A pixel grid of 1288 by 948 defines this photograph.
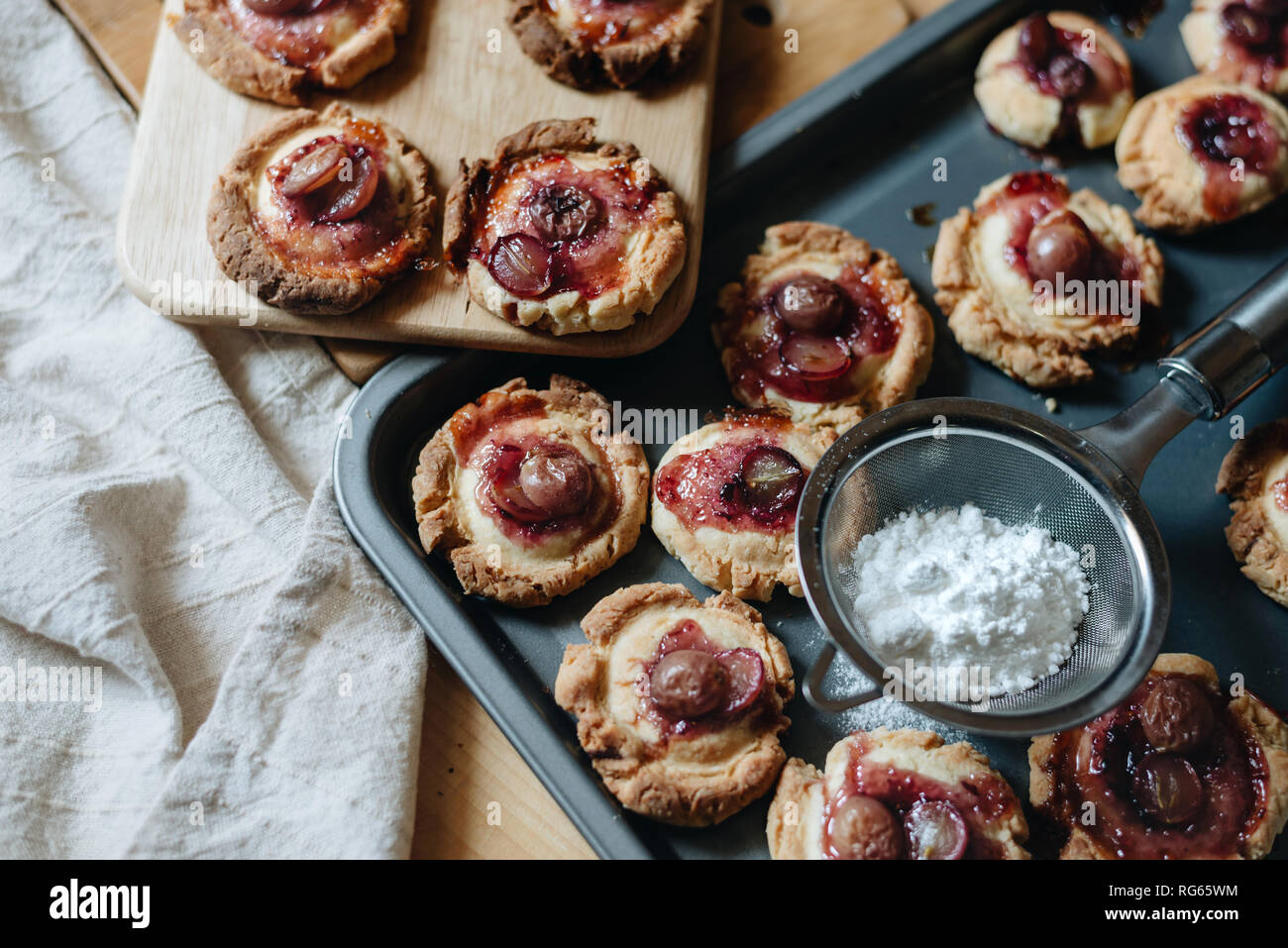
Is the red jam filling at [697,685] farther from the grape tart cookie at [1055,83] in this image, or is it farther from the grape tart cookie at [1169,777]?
the grape tart cookie at [1055,83]

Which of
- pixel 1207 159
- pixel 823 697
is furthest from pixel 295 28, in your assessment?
pixel 1207 159

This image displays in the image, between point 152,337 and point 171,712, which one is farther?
point 152,337

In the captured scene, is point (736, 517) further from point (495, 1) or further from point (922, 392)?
point (495, 1)

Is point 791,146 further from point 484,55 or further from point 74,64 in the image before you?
point 74,64

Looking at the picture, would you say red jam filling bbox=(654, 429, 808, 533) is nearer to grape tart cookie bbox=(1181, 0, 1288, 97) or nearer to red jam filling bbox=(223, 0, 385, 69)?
red jam filling bbox=(223, 0, 385, 69)

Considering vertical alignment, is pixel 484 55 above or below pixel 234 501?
above

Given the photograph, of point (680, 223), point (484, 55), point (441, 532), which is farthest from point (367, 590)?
point (484, 55)

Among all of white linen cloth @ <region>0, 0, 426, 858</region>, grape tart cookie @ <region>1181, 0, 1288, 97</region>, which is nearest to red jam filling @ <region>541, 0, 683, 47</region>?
white linen cloth @ <region>0, 0, 426, 858</region>
